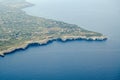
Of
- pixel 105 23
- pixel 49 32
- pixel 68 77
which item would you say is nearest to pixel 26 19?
pixel 49 32

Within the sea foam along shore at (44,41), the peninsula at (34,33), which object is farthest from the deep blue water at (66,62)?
the peninsula at (34,33)

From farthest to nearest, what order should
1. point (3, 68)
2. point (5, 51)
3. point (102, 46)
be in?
point (102, 46) < point (5, 51) < point (3, 68)

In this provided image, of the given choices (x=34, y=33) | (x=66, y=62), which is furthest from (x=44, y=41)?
(x=66, y=62)

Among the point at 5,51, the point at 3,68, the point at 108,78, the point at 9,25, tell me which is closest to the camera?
the point at 108,78

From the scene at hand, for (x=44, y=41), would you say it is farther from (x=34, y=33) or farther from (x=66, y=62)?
(x=66, y=62)

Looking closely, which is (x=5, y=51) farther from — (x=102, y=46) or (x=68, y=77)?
(x=102, y=46)

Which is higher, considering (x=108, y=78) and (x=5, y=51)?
(x=5, y=51)

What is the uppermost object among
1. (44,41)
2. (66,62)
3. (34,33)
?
(34,33)

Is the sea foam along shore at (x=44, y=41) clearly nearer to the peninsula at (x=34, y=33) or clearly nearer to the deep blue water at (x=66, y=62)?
the peninsula at (x=34, y=33)

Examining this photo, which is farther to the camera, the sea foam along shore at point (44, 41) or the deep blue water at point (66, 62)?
the sea foam along shore at point (44, 41)

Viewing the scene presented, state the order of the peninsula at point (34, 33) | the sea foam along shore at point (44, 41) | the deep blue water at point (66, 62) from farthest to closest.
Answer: the peninsula at point (34, 33)
the sea foam along shore at point (44, 41)
the deep blue water at point (66, 62)

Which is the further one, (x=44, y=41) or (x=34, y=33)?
(x=34, y=33)
